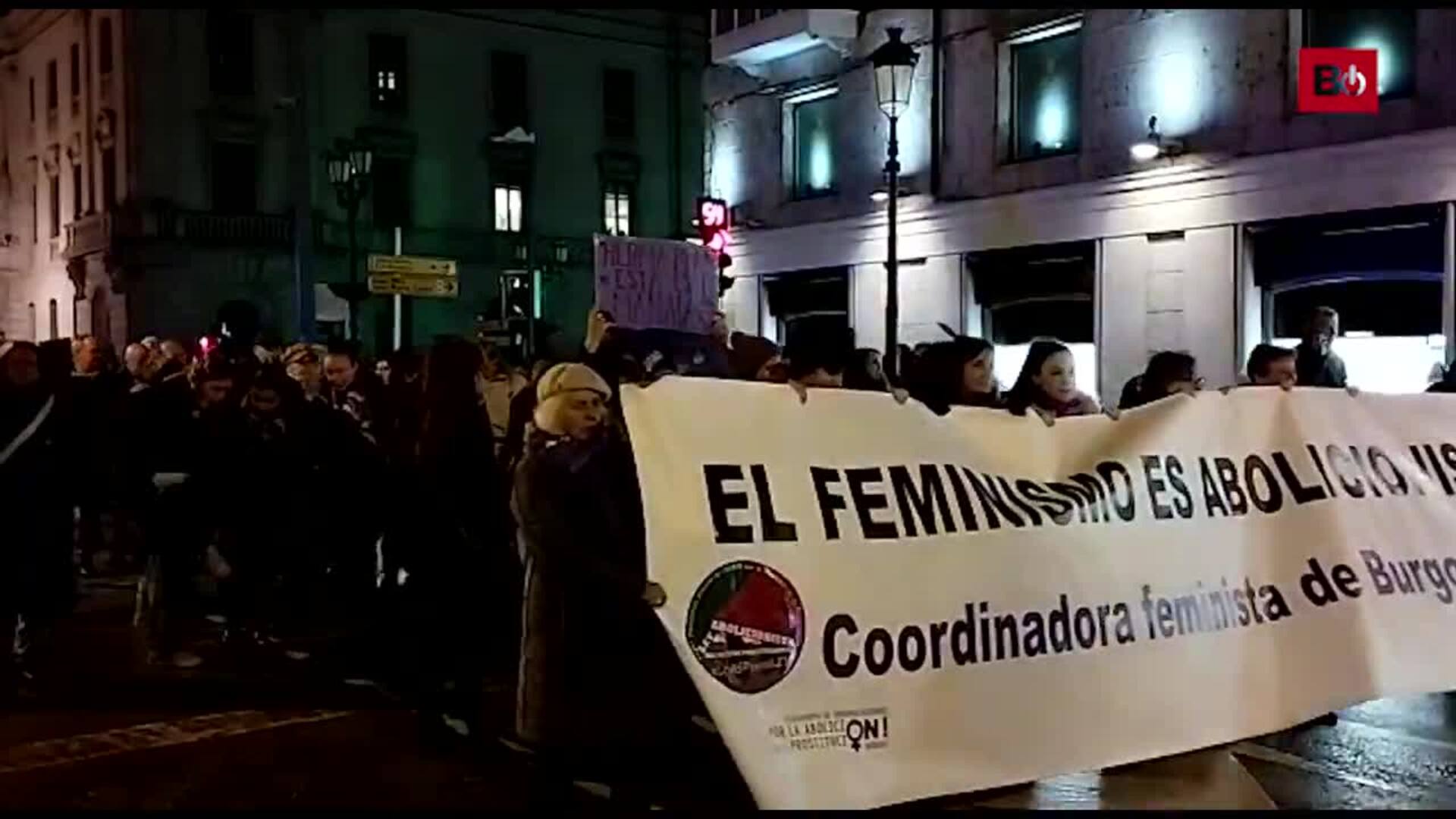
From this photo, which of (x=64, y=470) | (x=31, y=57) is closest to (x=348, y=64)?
(x=31, y=57)

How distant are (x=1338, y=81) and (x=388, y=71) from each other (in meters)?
38.7

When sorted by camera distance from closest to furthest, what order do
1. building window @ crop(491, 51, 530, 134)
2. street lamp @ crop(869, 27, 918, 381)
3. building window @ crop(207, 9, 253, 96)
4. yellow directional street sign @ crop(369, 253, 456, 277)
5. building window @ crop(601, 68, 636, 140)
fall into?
street lamp @ crop(869, 27, 918, 381)
yellow directional street sign @ crop(369, 253, 456, 277)
building window @ crop(207, 9, 253, 96)
building window @ crop(491, 51, 530, 134)
building window @ crop(601, 68, 636, 140)

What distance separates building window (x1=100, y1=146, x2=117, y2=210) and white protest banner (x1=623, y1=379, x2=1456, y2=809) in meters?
47.3

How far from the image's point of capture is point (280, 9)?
48.7 m

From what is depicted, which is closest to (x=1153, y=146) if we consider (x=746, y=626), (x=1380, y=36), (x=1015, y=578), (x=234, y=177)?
(x=1380, y=36)

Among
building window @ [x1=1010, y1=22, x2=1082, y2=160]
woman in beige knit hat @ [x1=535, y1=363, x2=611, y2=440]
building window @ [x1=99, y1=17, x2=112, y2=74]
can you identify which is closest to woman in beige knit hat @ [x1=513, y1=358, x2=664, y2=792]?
woman in beige knit hat @ [x1=535, y1=363, x2=611, y2=440]

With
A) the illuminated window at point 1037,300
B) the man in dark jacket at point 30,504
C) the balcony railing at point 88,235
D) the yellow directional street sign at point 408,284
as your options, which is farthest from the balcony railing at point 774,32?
the balcony railing at point 88,235

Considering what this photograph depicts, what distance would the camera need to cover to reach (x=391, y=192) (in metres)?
51.0

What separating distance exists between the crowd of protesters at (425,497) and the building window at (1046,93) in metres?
9.08

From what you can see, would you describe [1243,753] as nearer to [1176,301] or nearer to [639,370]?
[639,370]

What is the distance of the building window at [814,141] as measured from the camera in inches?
926

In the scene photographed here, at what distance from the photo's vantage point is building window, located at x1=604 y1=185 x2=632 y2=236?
179 ft

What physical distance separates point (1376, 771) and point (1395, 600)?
104cm

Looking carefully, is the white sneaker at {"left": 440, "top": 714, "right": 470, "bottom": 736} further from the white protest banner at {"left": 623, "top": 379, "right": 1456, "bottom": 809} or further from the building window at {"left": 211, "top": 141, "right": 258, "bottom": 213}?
the building window at {"left": 211, "top": 141, "right": 258, "bottom": 213}
